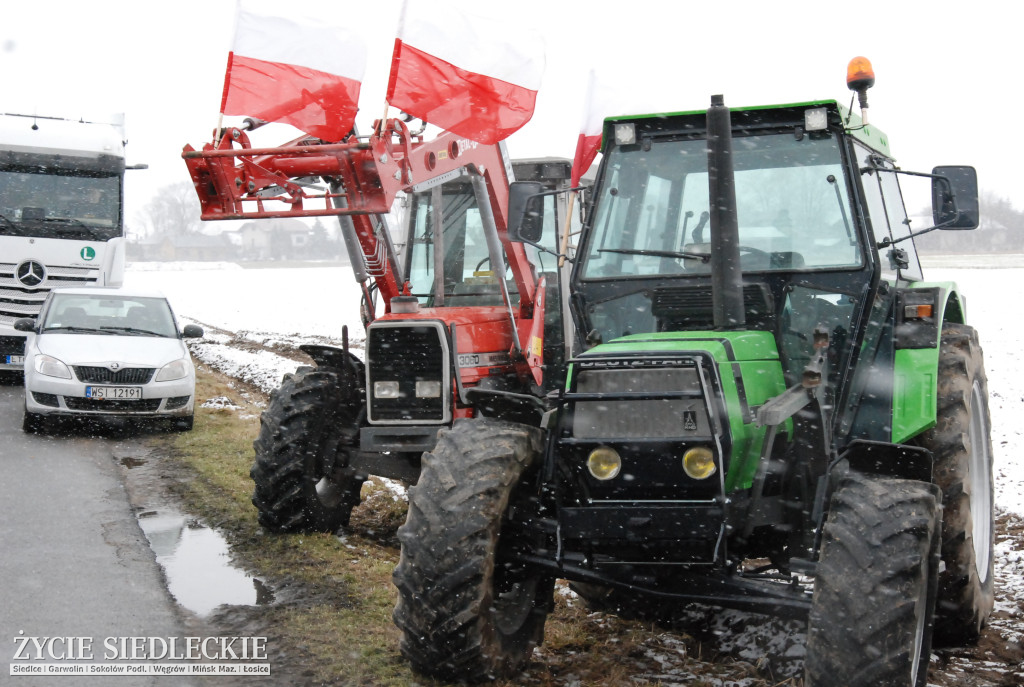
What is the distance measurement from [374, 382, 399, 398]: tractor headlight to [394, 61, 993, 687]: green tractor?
1.72 m

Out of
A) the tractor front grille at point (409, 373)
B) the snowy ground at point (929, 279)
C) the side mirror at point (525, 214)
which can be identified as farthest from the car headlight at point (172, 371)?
the side mirror at point (525, 214)

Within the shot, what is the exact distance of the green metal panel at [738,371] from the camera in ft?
13.8

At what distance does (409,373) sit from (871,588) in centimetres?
363

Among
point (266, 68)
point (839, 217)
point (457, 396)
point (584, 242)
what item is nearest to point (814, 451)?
point (839, 217)

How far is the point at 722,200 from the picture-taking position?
4.42 m

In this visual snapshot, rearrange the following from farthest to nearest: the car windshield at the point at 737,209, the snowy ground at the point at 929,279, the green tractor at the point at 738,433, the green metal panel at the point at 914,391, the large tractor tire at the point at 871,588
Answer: the snowy ground at the point at 929,279
the car windshield at the point at 737,209
the green metal panel at the point at 914,391
the green tractor at the point at 738,433
the large tractor tire at the point at 871,588

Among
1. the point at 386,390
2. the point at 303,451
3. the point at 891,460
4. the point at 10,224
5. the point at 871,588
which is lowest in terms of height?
the point at 303,451

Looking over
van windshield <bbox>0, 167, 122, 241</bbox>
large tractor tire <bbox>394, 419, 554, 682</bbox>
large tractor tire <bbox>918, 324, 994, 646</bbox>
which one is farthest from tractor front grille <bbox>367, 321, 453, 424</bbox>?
van windshield <bbox>0, 167, 122, 241</bbox>

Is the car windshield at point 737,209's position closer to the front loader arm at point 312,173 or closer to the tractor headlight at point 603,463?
the tractor headlight at point 603,463

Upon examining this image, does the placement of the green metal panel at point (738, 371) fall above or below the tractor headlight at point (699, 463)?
above

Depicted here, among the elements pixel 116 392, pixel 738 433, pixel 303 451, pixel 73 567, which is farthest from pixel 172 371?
pixel 738 433

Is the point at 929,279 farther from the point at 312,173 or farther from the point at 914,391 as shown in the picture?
the point at 312,173

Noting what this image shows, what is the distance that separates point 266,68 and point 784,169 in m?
3.62

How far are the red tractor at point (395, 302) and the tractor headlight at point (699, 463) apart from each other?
2696 millimetres
